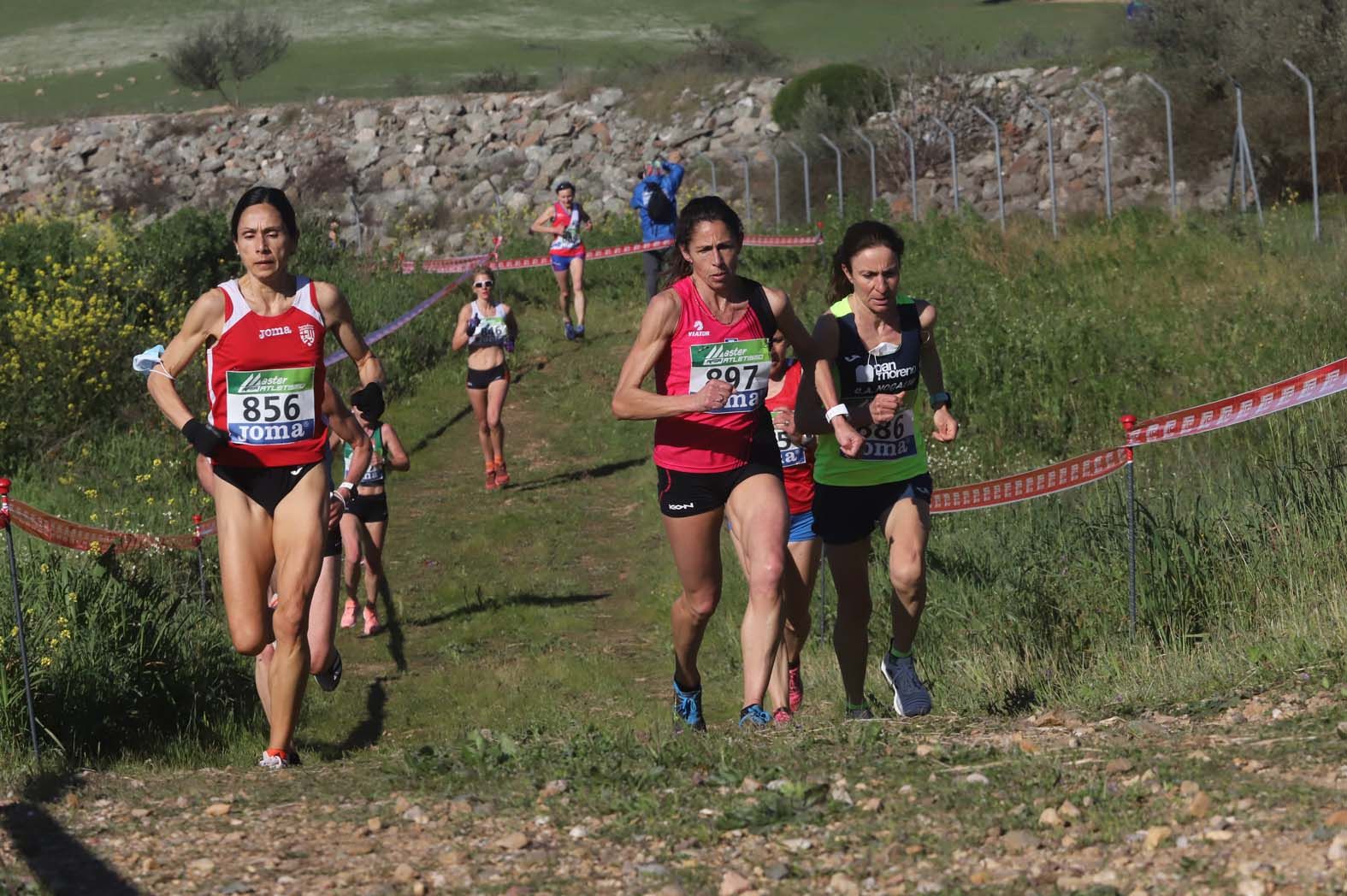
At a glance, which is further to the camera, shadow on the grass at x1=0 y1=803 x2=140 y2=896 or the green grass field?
the green grass field

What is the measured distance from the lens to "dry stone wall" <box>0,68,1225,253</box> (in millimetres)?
→ 34062

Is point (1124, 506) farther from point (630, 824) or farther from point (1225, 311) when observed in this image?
point (1225, 311)

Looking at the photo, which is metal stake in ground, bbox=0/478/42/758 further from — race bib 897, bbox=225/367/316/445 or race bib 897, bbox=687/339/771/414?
race bib 897, bbox=687/339/771/414

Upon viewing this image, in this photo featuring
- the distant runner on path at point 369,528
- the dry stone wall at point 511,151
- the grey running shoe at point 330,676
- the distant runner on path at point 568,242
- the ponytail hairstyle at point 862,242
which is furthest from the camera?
the dry stone wall at point 511,151

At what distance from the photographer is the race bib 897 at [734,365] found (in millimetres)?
6949

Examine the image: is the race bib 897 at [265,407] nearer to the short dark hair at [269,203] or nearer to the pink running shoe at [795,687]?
the short dark hair at [269,203]

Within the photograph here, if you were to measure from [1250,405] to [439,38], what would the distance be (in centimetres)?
7059

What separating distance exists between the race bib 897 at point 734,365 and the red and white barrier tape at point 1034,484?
2322 mm

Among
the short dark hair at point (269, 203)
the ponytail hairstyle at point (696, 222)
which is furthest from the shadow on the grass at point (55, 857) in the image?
the ponytail hairstyle at point (696, 222)

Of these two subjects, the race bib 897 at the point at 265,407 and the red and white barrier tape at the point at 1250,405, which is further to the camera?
the red and white barrier tape at the point at 1250,405

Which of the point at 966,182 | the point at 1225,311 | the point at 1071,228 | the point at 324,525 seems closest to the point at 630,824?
the point at 324,525

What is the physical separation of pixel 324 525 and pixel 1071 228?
15.5 meters

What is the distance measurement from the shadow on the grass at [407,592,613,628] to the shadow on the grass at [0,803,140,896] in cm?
569

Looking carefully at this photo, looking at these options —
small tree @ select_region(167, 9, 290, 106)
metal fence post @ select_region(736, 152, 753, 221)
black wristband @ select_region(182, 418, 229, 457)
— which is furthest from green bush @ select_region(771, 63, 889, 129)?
black wristband @ select_region(182, 418, 229, 457)
